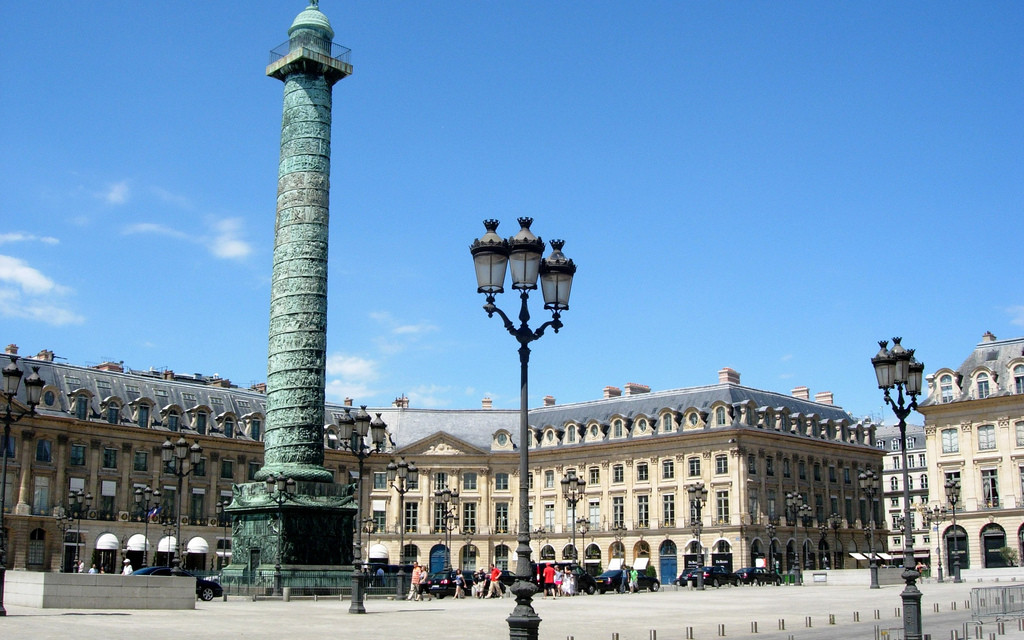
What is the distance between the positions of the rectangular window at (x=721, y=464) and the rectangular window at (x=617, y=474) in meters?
6.92

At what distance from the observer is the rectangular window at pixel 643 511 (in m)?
69.2

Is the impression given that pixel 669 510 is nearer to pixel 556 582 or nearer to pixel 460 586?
pixel 556 582

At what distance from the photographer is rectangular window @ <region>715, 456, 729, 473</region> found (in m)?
65.8

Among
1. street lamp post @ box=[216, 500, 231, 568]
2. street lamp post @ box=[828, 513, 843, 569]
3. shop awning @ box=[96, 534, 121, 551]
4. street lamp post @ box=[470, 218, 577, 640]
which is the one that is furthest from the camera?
street lamp post @ box=[828, 513, 843, 569]

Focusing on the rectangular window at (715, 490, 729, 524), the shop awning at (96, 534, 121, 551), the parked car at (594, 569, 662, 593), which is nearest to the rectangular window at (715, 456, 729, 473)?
the rectangular window at (715, 490, 729, 524)

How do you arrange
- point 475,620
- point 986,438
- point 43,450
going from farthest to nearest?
point 43,450
point 986,438
point 475,620

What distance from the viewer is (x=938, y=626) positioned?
20.9 m

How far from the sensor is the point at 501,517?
75.1 meters

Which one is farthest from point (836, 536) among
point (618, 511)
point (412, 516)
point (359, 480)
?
point (359, 480)

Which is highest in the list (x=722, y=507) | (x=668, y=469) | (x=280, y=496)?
(x=668, y=469)

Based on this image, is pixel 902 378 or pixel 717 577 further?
pixel 717 577

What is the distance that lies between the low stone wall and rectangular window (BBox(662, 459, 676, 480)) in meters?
46.4

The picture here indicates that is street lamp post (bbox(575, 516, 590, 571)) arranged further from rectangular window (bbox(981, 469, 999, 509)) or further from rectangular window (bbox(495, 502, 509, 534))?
rectangular window (bbox(981, 469, 999, 509))

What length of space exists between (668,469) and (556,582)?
99.6ft
